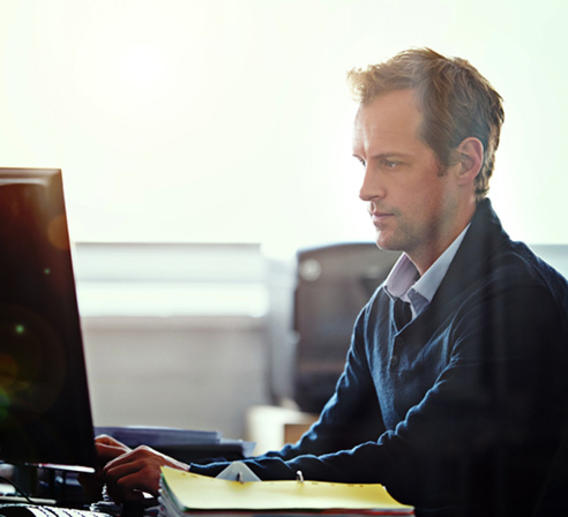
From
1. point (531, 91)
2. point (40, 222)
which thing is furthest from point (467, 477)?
point (531, 91)

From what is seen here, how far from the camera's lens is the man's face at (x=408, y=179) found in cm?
120

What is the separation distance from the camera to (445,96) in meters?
1.19

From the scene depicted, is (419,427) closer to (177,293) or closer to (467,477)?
(467,477)

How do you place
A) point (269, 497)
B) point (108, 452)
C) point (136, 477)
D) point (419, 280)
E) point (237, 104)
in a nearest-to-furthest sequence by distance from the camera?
point (269, 497), point (136, 477), point (108, 452), point (419, 280), point (237, 104)

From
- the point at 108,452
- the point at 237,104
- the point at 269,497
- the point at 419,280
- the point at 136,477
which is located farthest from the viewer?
the point at 237,104

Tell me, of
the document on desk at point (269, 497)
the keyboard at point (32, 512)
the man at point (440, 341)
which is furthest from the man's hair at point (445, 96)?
the keyboard at point (32, 512)

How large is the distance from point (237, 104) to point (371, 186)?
1.11 meters

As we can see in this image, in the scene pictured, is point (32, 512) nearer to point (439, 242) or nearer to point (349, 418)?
point (349, 418)

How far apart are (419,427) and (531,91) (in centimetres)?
109

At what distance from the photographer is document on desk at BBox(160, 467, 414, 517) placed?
61 centimetres

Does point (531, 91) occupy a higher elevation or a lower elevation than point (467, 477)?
higher

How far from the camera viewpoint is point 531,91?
64.9 inches

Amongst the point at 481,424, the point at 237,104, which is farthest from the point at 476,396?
the point at 237,104

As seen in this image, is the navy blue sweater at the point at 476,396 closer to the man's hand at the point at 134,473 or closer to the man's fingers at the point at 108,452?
the man's hand at the point at 134,473
